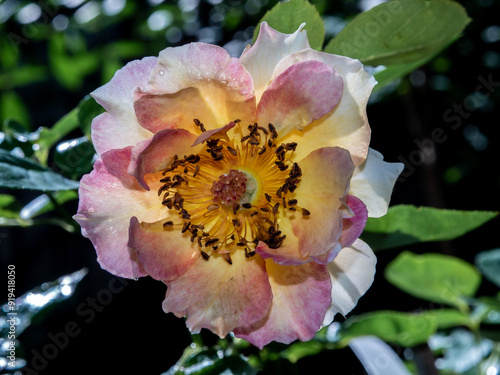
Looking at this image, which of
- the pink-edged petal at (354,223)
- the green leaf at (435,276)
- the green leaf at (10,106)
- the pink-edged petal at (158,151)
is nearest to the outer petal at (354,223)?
the pink-edged petal at (354,223)

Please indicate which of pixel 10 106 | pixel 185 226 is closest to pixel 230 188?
pixel 185 226

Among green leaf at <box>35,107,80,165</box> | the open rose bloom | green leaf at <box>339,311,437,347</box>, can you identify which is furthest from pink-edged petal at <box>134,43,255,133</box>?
green leaf at <box>339,311,437,347</box>

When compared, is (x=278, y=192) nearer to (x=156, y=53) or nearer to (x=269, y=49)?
(x=269, y=49)

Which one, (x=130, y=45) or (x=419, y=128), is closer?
(x=130, y=45)

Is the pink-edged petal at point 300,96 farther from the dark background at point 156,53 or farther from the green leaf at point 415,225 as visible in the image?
the dark background at point 156,53

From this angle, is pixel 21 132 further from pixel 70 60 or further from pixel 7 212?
pixel 70 60

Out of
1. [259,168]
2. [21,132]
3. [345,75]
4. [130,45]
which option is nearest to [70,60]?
[130,45]

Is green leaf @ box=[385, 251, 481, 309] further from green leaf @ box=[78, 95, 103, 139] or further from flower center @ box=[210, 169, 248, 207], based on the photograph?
green leaf @ box=[78, 95, 103, 139]
